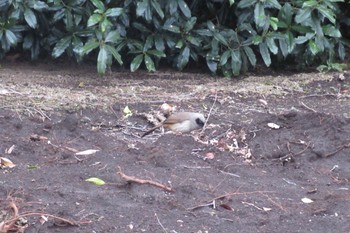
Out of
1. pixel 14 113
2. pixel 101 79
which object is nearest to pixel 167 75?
pixel 101 79

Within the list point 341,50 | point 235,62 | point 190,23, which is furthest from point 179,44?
point 341,50

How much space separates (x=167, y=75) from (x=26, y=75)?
1.52 metres

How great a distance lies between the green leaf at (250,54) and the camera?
8.43 metres

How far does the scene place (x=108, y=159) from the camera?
219 inches

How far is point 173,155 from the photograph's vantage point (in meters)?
Answer: 5.80

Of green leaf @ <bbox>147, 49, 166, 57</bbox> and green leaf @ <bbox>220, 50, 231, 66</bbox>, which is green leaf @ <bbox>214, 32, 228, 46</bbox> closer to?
green leaf @ <bbox>220, 50, 231, 66</bbox>

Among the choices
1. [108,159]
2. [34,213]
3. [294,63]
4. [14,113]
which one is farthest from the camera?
[294,63]

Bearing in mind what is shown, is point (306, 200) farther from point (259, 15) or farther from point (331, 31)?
point (331, 31)

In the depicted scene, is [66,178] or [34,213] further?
[66,178]

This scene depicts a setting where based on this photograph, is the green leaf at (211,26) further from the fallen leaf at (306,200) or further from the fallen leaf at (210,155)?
the fallen leaf at (306,200)

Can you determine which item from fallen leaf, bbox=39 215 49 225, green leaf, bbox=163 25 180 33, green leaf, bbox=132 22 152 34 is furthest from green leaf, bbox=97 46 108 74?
fallen leaf, bbox=39 215 49 225

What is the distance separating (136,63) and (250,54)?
1.22 metres

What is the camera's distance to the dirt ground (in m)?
4.71

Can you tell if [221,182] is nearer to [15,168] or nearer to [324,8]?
[15,168]
